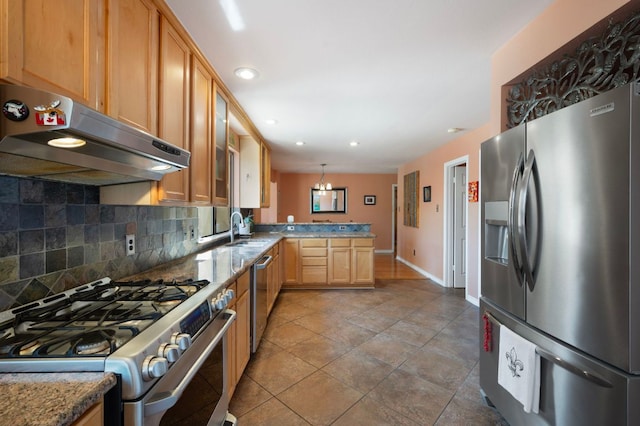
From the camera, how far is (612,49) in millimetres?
1252

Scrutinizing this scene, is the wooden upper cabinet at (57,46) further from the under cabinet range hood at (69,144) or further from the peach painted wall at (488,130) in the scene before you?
the peach painted wall at (488,130)

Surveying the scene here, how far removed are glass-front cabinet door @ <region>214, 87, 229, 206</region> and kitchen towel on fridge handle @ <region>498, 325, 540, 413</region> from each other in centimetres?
220

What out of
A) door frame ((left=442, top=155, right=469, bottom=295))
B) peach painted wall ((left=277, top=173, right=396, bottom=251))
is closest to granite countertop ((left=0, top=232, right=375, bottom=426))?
door frame ((left=442, top=155, right=469, bottom=295))

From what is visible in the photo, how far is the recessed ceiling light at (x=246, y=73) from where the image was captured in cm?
218

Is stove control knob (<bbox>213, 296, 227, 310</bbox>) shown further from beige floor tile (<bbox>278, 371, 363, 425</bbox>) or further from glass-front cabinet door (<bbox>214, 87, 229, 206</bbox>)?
glass-front cabinet door (<bbox>214, 87, 229, 206</bbox>)

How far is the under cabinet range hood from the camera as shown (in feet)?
2.43

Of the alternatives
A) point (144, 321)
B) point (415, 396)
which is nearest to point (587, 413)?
point (415, 396)

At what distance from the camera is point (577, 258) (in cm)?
115

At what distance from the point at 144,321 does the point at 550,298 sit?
1.70 meters

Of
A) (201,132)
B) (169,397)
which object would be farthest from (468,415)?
(201,132)

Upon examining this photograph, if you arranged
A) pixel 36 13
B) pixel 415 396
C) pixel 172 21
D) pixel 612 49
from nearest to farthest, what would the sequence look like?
pixel 36 13, pixel 612 49, pixel 172 21, pixel 415 396

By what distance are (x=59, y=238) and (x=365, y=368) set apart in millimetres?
2188

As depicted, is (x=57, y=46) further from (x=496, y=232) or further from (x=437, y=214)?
(x=437, y=214)

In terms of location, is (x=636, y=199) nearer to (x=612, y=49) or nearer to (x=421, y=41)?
(x=612, y=49)
